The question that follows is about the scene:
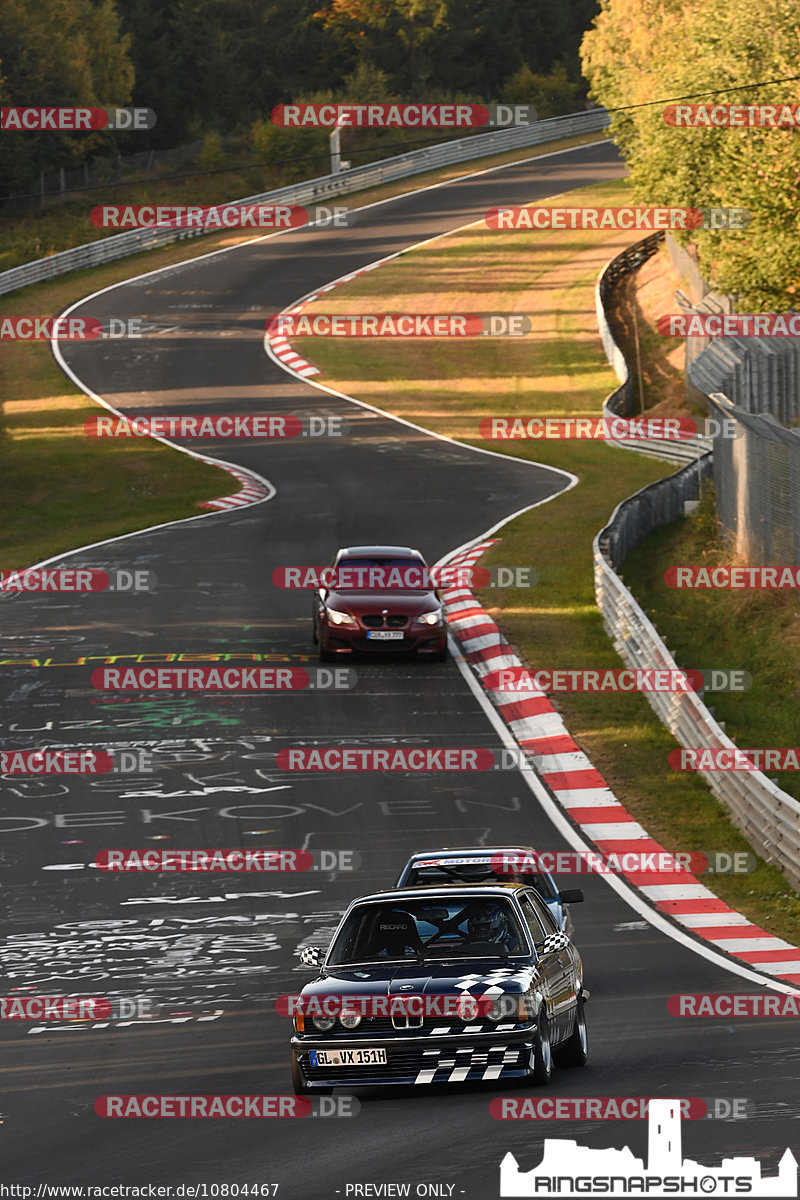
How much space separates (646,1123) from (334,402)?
4423 cm

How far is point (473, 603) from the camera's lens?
29672 mm

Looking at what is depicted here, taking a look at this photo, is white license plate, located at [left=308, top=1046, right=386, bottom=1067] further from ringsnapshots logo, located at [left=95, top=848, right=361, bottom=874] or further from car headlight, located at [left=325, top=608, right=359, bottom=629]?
car headlight, located at [left=325, top=608, right=359, bottom=629]

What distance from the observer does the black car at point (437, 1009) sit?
31.3 ft

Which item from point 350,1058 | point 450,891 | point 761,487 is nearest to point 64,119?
point 761,487

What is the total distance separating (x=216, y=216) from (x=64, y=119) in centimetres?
1035

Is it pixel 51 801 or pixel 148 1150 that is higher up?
pixel 148 1150

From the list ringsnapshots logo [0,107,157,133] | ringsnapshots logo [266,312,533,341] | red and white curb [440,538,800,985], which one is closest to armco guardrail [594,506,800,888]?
red and white curb [440,538,800,985]

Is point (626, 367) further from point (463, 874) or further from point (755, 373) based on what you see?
point (463, 874)

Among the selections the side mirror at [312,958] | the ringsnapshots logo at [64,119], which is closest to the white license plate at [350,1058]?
the side mirror at [312,958]

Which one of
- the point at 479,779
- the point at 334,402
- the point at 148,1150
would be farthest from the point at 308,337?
the point at 148,1150

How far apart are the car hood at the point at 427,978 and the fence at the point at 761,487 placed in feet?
52.8

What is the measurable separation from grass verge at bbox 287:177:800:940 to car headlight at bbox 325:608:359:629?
9.11 feet

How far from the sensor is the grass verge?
19719mm

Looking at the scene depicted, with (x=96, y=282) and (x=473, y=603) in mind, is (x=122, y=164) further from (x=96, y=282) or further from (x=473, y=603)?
(x=473, y=603)
